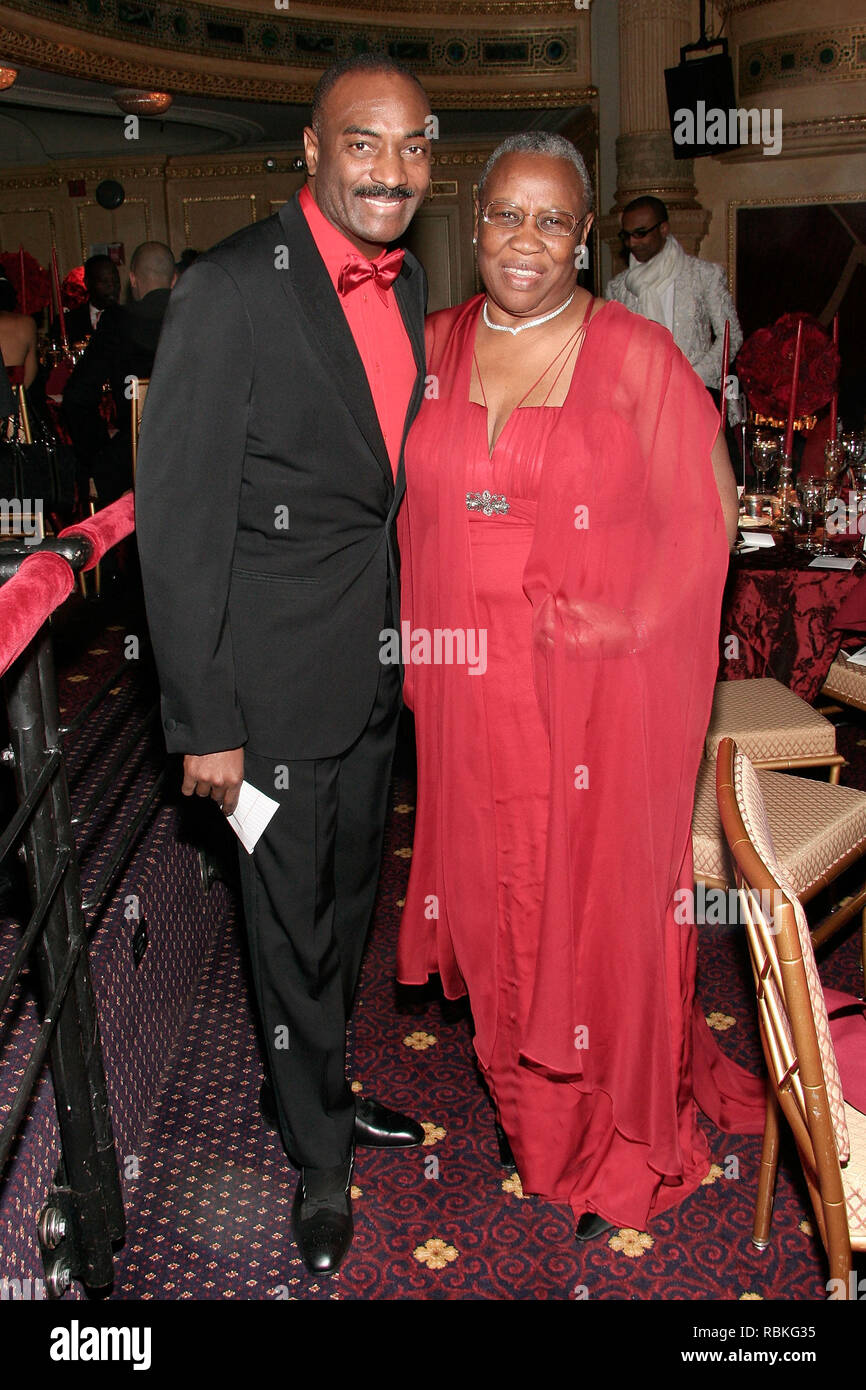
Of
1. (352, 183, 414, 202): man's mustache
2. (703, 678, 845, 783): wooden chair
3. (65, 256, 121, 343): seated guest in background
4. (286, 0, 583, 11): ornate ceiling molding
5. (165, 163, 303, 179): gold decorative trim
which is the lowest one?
(703, 678, 845, 783): wooden chair

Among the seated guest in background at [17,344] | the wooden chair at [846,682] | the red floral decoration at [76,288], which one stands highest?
the red floral decoration at [76,288]

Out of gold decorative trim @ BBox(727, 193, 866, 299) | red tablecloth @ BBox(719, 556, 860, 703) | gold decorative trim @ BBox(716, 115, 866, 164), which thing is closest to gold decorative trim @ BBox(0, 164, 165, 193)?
gold decorative trim @ BBox(727, 193, 866, 299)

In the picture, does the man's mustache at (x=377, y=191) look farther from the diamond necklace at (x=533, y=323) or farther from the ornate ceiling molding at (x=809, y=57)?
the ornate ceiling molding at (x=809, y=57)

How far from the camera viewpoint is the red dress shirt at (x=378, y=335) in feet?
5.65

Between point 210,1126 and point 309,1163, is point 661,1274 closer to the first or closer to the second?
point 309,1163

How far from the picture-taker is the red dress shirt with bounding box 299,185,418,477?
1.72m

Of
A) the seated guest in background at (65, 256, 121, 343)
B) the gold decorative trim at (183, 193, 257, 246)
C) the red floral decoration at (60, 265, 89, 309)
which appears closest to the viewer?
the seated guest in background at (65, 256, 121, 343)

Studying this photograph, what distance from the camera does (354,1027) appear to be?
8.71 ft

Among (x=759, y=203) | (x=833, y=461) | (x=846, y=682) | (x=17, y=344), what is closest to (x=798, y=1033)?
(x=846, y=682)

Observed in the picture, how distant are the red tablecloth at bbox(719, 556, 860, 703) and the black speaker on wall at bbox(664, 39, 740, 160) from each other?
211 inches

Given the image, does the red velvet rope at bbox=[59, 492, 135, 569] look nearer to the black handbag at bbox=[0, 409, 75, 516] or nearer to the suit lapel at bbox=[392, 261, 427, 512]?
the suit lapel at bbox=[392, 261, 427, 512]

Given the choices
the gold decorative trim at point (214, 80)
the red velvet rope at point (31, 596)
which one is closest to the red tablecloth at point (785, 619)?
the red velvet rope at point (31, 596)

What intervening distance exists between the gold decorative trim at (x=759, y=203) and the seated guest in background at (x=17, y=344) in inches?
207

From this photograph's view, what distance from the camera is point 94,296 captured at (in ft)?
26.8
